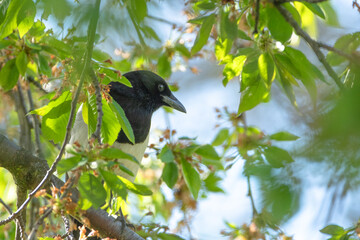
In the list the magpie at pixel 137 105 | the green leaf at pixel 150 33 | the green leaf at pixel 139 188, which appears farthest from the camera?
the magpie at pixel 137 105

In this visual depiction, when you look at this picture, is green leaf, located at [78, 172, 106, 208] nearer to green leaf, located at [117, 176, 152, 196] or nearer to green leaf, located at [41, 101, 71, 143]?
green leaf, located at [117, 176, 152, 196]

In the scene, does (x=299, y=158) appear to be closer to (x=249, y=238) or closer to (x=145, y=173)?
(x=249, y=238)

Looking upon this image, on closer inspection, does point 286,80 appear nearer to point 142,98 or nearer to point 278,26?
point 278,26

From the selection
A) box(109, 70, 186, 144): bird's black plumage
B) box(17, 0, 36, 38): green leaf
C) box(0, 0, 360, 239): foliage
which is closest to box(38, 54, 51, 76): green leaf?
box(0, 0, 360, 239): foliage

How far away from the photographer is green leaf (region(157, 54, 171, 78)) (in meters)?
4.38

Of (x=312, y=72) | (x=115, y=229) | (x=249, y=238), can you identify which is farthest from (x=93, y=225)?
(x=312, y=72)

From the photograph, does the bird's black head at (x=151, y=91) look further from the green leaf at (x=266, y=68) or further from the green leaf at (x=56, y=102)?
the green leaf at (x=266, y=68)

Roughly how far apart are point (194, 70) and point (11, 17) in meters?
2.34

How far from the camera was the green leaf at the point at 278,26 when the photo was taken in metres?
2.69

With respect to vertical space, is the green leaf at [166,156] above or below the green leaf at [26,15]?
below

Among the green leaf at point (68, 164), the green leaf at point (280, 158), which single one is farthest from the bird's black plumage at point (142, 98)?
the green leaf at point (68, 164)

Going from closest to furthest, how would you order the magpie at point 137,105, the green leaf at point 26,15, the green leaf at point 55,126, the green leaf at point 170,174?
1. the green leaf at point 26,15
2. the green leaf at point 55,126
3. the green leaf at point 170,174
4. the magpie at point 137,105

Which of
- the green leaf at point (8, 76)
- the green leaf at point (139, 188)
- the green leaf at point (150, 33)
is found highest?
the green leaf at point (8, 76)

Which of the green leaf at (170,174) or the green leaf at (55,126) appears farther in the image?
the green leaf at (170,174)
